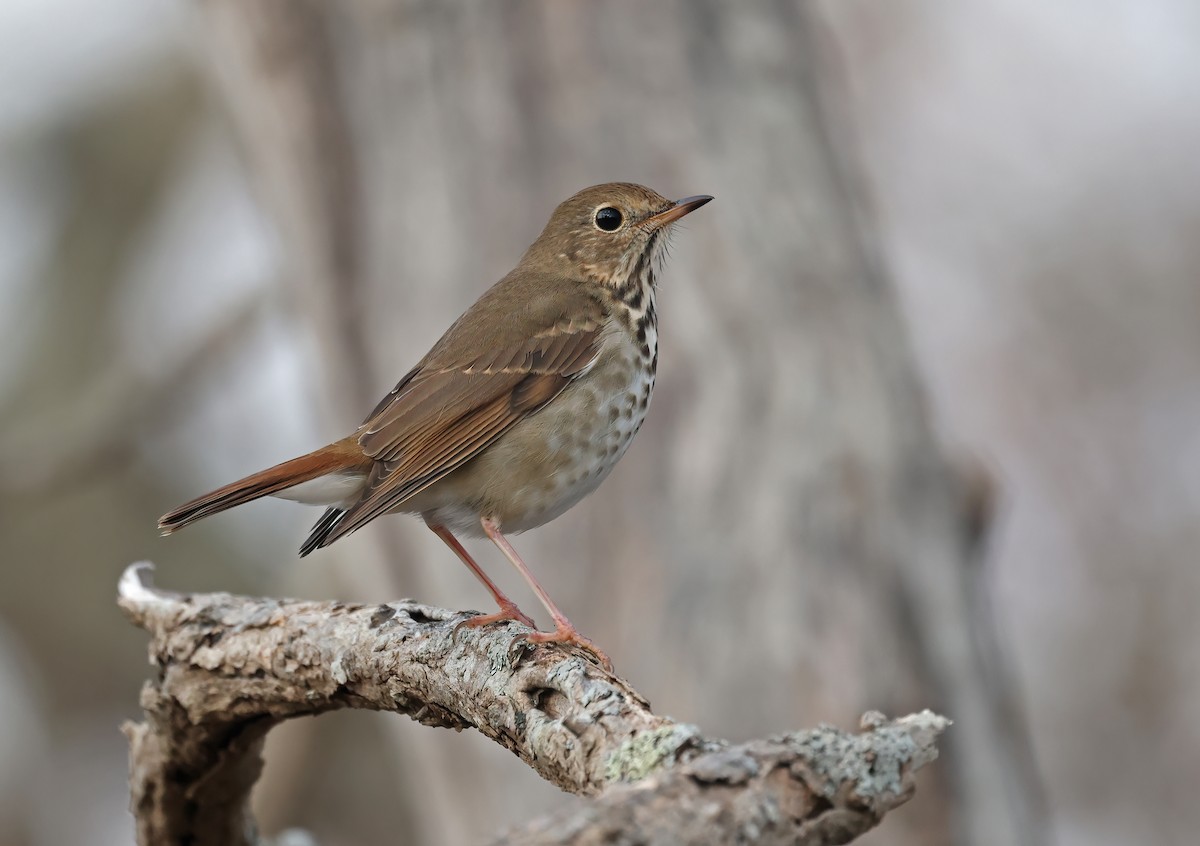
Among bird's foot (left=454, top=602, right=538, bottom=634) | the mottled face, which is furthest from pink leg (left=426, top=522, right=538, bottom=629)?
the mottled face

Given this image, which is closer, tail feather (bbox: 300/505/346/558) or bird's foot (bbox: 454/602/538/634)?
bird's foot (bbox: 454/602/538/634)

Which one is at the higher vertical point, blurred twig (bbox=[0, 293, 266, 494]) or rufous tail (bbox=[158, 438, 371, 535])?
blurred twig (bbox=[0, 293, 266, 494])

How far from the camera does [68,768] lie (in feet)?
29.7

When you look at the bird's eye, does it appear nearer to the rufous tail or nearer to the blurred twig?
the rufous tail

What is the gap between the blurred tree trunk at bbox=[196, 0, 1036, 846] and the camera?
15.7ft

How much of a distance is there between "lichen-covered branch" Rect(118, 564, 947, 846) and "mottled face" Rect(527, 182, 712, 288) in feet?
5.66

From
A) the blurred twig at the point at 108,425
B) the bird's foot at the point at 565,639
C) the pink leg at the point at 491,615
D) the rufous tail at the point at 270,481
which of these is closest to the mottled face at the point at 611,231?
the pink leg at the point at 491,615

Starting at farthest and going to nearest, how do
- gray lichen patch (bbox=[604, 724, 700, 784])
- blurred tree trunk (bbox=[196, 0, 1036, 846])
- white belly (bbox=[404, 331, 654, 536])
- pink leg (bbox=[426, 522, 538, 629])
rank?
blurred tree trunk (bbox=[196, 0, 1036, 846])
white belly (bbox=[404, 331, 654, 536])
pink leg (bbox=[426, 522, 538, 629])
gray lichen patch (bbox=[604, 724, 700, 784])

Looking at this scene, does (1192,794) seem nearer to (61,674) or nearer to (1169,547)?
(1169,547)

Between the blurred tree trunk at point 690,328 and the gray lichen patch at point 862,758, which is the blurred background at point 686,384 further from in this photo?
the gray lichen patch at point 862,758

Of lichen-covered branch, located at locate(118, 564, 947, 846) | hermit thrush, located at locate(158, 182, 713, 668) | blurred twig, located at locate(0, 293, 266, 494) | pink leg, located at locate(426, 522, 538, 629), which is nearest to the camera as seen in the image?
lichen-covered branch, located at locate(118, 564, 947, 846)

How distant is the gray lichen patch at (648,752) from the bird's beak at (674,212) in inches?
97.2

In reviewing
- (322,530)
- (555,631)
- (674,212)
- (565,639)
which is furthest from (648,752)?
(674,212)

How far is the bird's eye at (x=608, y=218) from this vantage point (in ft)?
13.9
